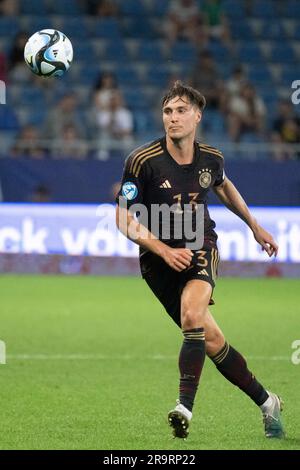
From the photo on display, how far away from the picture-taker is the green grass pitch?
7.13 metres

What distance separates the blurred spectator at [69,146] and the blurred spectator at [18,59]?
6.34 feet

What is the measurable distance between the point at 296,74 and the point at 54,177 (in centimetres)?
665

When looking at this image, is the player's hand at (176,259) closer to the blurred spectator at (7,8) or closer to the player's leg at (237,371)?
the player's leg at (237,371)

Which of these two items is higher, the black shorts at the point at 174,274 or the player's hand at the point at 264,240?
the player's hand at the point at 264,240

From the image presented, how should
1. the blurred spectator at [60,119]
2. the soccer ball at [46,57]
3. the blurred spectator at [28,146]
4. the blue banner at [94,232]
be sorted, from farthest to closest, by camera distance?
the blurred spectator at [60,119] < the blurred spectator at [28,146] < the blue banner at [94,232] < the soccer ball at [46,57]

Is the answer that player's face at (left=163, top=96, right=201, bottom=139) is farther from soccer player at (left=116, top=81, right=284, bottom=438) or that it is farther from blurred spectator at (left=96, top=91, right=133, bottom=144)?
blurred spectator at (left=96, top=91, right=133, bottom=144)

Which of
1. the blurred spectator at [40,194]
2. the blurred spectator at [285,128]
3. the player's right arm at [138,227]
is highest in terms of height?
the player's right arm at [138,227]

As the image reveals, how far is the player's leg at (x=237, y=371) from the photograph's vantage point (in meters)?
7.13

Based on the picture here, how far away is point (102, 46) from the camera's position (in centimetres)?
2320

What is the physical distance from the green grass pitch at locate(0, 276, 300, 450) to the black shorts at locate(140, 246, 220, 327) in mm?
834

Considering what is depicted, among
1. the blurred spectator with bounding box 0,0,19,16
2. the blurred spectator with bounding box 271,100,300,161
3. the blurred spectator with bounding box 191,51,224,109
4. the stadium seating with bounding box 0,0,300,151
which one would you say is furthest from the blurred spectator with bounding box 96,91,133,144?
the blurred spectator with bounding box 0,0,19,16

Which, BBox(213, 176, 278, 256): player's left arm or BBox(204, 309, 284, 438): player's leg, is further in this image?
BBox(213, 176, 278, 256): player's left arm

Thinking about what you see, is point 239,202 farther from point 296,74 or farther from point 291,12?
point 291,12

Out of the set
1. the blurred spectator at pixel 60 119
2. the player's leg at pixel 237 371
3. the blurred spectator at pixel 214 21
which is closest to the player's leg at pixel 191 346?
the player's leg at pixel 237 371
